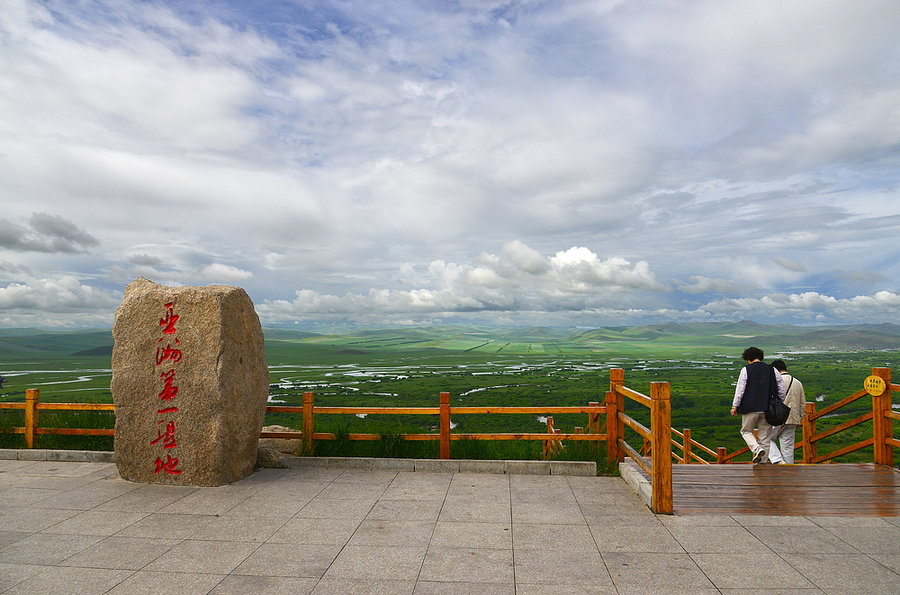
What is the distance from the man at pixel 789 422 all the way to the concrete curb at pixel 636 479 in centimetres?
291

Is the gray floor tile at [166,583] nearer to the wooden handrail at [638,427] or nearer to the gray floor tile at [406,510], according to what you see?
the gray floor tile at [406,510]

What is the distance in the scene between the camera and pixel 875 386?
24.5 feet

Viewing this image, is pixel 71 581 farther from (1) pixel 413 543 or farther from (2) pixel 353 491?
(2) pixel 353 491

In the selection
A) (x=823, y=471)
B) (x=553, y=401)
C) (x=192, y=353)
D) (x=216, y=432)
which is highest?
(x=192, y=353)

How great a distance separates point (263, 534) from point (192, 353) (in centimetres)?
278

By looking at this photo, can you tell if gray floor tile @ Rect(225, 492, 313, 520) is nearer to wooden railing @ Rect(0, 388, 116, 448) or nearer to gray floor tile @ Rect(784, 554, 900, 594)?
wooden railing @ Rect(0, 388, 116, 448)

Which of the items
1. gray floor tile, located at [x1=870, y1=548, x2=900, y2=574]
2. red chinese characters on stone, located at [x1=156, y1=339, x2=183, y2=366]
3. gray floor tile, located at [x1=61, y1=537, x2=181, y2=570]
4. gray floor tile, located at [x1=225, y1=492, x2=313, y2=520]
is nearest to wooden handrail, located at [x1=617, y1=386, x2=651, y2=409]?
gray floor tile, located at [x1=870, y1=548, x2=900, y2=574]

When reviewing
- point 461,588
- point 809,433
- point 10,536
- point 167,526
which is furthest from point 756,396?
point 10,536

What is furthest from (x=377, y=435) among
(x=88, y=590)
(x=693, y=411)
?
(x=693, y=411)

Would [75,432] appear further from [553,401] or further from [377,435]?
[553,401]

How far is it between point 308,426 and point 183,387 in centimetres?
199

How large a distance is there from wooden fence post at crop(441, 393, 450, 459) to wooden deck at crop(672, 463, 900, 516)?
310 centimetres

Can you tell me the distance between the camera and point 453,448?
7.74m

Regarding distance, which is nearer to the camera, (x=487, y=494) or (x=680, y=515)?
(x=680, y=515)
